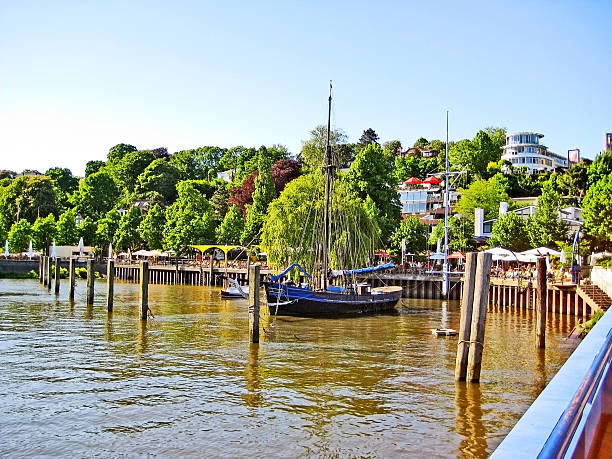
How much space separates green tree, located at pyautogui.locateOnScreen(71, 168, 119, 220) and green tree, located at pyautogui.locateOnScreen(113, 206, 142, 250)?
16394 millimetres

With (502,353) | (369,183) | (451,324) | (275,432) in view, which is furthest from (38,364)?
(369,183)

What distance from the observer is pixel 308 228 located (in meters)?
53.2

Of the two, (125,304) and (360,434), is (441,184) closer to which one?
(125,304)

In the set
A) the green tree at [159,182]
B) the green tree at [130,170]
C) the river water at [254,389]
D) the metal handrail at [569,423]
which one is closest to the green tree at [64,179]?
the green tree at [130,170]

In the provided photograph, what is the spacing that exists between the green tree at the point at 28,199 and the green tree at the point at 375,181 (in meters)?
66.2

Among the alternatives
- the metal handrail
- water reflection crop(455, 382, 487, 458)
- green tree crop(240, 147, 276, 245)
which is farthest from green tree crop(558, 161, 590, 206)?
the metal handrail

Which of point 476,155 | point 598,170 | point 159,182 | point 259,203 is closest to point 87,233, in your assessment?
point 259,203

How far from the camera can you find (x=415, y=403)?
57.3 ft

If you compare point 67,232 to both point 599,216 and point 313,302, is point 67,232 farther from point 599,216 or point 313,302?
point 599,216

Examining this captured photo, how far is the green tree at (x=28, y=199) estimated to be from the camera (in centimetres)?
11394

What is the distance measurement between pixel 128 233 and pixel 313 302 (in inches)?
2532

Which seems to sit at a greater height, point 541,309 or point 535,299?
point 541,309

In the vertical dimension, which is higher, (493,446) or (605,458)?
(605,458)

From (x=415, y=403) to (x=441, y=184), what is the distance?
9341 cm
